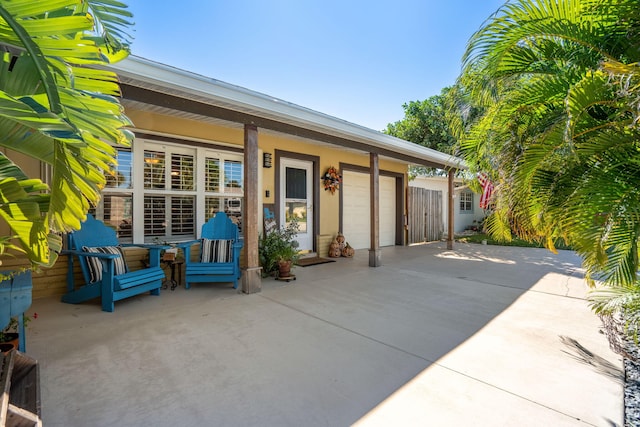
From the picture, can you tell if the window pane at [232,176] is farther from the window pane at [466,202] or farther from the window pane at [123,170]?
the window pane at [466,202]

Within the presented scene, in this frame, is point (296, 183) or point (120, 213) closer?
point (120, 213)

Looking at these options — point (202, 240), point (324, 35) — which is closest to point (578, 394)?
point (202, 240)

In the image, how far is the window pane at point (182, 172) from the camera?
5.01 metres

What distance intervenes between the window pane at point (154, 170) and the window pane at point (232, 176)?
1.06m

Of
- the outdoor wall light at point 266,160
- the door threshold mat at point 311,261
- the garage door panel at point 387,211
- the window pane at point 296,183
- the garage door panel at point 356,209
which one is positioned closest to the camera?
the outdoor wall light at point 266,160

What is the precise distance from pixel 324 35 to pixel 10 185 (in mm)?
6871

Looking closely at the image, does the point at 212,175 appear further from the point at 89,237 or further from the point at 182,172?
the point at 89,237

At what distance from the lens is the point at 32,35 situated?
882 mm

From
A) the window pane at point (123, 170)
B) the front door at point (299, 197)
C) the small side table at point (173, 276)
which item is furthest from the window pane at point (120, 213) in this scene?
the front door at point (299, 197)

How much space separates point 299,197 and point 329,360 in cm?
471

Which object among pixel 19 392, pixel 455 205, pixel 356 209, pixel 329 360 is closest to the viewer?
pixel 19 392

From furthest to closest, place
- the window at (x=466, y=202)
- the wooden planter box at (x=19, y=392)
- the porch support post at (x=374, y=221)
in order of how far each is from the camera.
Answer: the window at (x=466, y=202), the porch support post at (x=374, y=221), the wooden planter box at (x=19, y=392)

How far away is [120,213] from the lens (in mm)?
4570

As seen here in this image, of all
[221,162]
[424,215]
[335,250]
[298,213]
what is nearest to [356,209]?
[335,250]
